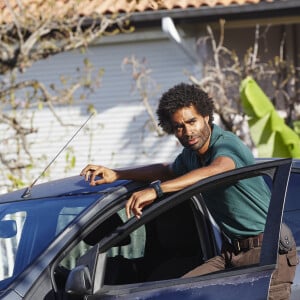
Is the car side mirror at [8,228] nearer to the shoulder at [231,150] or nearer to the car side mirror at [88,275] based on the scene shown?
the car side mirror at [88,275]

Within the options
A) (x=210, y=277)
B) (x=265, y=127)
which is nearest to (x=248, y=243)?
(x=210, y=277)

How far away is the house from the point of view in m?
13.0

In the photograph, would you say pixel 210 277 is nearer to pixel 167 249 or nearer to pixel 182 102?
pixel 167 249

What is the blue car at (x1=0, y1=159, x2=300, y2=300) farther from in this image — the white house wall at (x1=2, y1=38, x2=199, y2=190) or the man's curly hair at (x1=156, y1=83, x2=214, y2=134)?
the white house wall at (x1=2, y1=38, x2=199, y2=190)

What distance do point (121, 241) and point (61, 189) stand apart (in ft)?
1.50

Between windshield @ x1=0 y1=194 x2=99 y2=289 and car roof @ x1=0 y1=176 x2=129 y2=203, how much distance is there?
0.16 ft

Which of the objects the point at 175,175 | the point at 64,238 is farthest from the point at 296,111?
the point at 64,238

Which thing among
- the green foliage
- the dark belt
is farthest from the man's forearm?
the green foliage

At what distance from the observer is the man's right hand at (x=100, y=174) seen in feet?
15.1

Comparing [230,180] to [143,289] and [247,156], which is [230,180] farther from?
[143,289]

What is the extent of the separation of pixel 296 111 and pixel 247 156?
8.46 meters

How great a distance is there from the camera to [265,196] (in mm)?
4371

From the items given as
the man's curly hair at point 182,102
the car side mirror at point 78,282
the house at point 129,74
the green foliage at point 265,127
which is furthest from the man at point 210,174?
the house at point 129,74

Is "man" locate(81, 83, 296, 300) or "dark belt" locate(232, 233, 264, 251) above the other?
"man" locate(81, 83, 296, 300)
